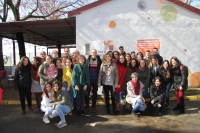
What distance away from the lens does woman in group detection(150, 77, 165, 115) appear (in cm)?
570

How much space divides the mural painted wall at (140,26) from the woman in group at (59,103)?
3.65m

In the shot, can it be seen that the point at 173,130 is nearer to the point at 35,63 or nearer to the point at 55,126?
the point at 55,126

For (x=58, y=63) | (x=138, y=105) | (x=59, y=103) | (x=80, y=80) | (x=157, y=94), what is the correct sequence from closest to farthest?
1. (x=59, y=103)
2. (x=138, y=105)
3. (x=80, y=80)
4. (x=157, y=94)
5. (x=58, y=63)

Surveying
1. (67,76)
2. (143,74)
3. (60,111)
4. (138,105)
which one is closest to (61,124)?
(60,111)

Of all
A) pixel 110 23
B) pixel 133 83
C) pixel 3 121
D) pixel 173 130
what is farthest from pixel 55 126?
pixel 110 23

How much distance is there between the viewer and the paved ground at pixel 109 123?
4.65 m

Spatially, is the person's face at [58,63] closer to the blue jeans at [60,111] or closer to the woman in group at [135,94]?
the blue jeans at [60,111]

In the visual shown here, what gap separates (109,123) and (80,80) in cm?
145

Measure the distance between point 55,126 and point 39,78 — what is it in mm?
1686

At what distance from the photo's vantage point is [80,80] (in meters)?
5.54

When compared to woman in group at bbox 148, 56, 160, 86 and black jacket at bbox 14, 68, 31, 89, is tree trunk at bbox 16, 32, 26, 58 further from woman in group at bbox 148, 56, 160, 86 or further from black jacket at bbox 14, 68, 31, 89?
woman in group at bbox 148, 56, 160, 86

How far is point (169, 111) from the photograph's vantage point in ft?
19.8

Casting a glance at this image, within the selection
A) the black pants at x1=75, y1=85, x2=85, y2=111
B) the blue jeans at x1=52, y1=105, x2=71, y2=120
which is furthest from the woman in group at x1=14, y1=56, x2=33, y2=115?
the black pants at x1=75, y1=85, x2=85, y2=111

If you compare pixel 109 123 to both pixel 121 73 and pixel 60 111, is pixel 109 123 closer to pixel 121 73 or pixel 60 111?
pixel 60 111
